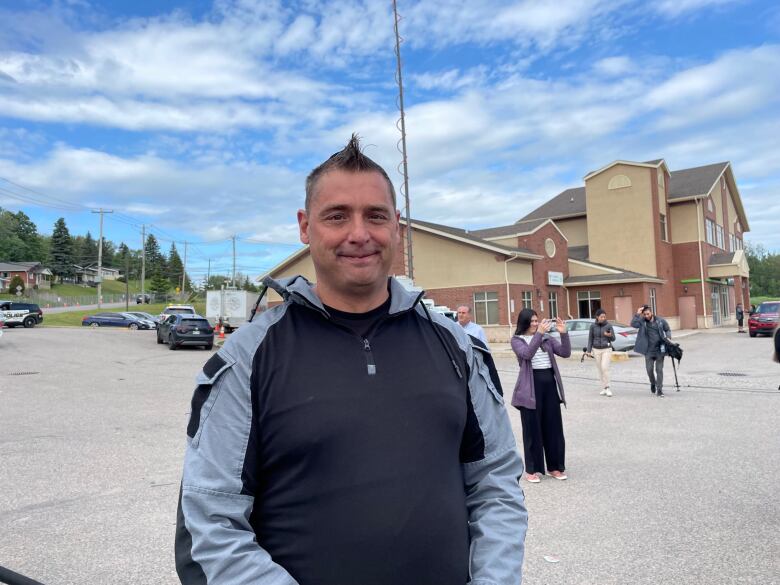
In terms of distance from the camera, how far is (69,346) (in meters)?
24.9

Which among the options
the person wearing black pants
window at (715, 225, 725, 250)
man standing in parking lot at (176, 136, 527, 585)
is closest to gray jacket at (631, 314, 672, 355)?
the person wearing black pants

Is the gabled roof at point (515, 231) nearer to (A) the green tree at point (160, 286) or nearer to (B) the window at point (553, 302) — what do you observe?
(B) the window at point (553, 302)

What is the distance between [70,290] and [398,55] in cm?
10733

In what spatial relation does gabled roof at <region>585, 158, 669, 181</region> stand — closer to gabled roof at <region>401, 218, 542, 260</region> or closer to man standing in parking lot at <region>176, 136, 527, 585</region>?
gabled roof at <region>401, 218, 542, 260</region>

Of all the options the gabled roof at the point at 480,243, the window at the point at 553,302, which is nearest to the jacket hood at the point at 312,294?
the gabled roof at the point at 480,243

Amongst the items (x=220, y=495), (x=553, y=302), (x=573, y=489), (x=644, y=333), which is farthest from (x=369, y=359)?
(x=553, y=302)

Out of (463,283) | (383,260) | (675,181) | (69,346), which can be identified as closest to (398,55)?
(463,283)

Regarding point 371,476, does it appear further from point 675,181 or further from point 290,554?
point 675,181

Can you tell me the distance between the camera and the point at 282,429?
1.58 meters

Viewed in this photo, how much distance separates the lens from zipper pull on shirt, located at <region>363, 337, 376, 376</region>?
168 cm

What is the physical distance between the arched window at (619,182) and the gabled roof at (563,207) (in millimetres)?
4271

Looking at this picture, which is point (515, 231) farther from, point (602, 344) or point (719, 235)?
point (602, 344)

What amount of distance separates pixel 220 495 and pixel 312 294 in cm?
64

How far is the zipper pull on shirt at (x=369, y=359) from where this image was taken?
168 centimetres
